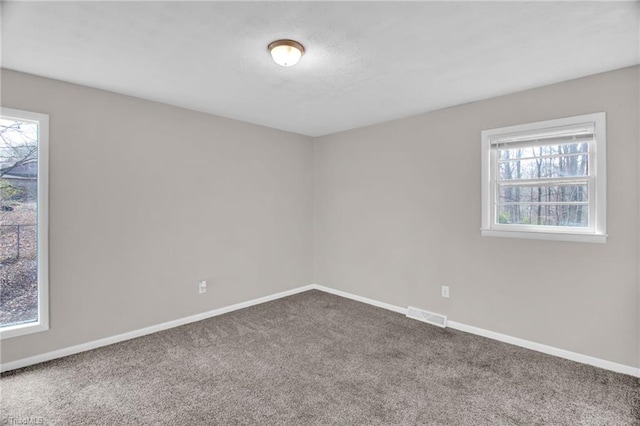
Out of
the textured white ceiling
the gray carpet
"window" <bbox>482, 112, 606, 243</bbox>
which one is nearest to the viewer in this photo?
the textured white ceiling

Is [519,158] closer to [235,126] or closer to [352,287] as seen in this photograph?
[352,287]

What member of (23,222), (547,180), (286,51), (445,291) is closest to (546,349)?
(445,291)

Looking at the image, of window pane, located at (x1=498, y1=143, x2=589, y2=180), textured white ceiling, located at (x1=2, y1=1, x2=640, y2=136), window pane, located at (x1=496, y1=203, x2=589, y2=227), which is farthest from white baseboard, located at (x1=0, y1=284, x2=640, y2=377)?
textured white ceiling, located at (x1=2, y1=1, x2=640, y2=136)

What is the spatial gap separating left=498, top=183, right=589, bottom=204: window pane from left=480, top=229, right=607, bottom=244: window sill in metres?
0.31

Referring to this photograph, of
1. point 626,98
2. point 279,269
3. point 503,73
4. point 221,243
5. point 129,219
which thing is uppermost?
point 503,73

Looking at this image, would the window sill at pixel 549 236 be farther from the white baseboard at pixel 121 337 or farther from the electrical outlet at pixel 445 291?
the white baseboard at pixel 121 337

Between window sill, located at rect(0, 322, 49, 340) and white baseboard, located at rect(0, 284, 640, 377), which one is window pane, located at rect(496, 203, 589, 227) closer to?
white baseboard, located at rect(0, 284, 640, 377)

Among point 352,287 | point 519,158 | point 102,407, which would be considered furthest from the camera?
point 352,287

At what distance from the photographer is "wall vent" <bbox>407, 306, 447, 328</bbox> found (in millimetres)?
3373

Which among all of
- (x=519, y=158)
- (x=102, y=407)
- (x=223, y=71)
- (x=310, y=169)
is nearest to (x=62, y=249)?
(x=102, y=407)

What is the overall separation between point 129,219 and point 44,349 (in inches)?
49.6

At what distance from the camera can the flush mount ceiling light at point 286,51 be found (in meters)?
2.00

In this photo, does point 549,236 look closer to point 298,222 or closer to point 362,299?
point 362,299

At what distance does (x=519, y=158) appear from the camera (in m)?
2.95
